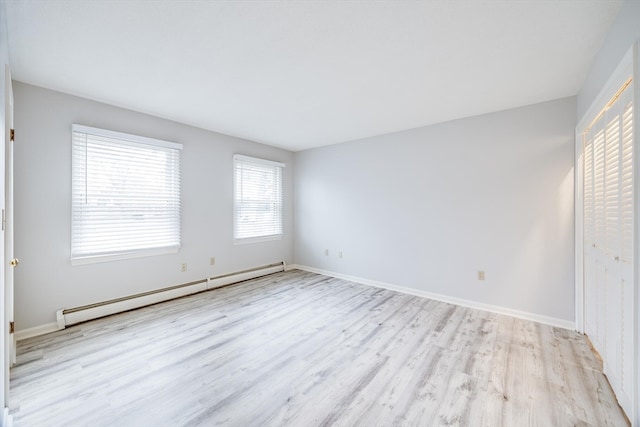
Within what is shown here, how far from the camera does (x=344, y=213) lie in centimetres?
461

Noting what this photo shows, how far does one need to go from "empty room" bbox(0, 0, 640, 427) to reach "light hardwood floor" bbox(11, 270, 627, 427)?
2 centimetres

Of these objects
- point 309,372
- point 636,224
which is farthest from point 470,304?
point 309,372

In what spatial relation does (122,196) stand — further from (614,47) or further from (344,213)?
(614,47)

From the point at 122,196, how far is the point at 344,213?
10.5ft

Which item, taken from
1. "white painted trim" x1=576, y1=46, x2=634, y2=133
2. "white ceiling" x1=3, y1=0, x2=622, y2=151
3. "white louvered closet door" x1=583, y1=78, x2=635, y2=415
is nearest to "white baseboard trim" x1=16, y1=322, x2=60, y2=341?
"white ceiling" x1=3, y1=0, x2=622, y2=151

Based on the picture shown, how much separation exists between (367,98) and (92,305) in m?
3.81

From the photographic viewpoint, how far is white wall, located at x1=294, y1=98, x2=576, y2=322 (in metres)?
2.82

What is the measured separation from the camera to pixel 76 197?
9.13 feet

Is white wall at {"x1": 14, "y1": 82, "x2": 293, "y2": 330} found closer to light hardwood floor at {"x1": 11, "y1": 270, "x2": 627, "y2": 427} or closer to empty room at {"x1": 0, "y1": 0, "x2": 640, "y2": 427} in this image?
empty room at {"x1": 0, "y1": 0, "x2": 640, "y2": 427}

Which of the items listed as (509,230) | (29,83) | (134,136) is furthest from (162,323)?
(509,230)

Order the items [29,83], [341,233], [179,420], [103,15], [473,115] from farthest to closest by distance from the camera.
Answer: [341,233]
[473,115]
[29,83]
[103,15]
[179,420]

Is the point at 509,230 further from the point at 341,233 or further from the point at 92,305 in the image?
the point at 92,305

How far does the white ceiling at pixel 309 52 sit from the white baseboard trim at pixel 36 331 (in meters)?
2.40

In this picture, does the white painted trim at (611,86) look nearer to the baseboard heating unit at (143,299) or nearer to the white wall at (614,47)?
the white wall at (614,47)
